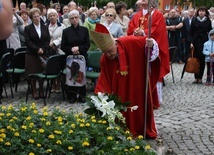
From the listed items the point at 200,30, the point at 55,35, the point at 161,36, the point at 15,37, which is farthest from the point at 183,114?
the point at 200,30

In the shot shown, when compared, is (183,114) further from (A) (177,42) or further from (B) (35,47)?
(A) (177,42)

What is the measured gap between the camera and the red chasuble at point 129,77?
665 centimetres

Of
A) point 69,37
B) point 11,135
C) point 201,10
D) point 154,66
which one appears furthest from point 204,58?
point 11,135

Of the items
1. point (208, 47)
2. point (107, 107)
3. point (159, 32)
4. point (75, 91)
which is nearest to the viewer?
point (107, 107)

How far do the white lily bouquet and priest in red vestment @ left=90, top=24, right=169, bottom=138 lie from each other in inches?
21.6

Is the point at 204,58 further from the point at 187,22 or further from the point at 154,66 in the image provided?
the point at 154,66

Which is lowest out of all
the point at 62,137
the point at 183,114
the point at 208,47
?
the point at 183,114

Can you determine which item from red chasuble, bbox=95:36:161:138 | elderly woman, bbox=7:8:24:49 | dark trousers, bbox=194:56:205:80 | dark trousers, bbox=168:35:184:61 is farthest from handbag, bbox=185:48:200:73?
red chasuble, bbox=95:36:161:138

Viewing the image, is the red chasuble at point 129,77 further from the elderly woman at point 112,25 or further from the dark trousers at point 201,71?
the dark trousers at point 201,71

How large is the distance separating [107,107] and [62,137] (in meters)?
0.89

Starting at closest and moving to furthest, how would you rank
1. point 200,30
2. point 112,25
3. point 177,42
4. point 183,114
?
1. point 183,114
2. point 112,25
3. point 200,30
4. point 177,42

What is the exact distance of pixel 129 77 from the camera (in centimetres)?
673

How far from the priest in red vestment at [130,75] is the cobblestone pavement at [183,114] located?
1.28 feet

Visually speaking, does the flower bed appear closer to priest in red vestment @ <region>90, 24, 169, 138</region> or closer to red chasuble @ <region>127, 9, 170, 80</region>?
priest in red vestment @ <region>90, 24, 169, 138</region>
